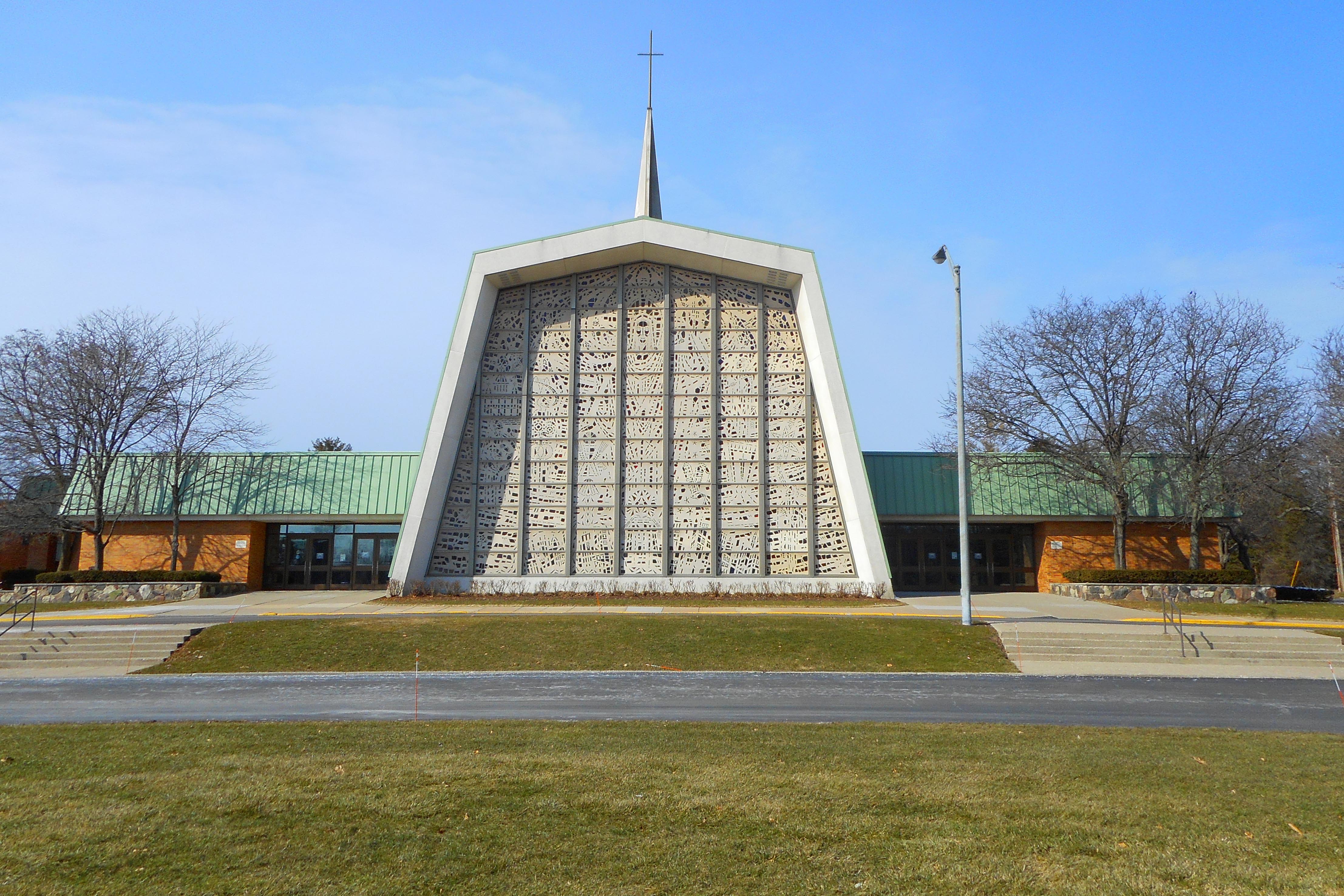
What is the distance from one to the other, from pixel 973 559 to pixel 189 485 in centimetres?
3081

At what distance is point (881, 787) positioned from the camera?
305 inches

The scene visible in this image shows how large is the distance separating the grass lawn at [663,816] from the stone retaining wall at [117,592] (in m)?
21.9

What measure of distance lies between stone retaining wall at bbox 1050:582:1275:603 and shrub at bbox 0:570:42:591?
40124 millimetres

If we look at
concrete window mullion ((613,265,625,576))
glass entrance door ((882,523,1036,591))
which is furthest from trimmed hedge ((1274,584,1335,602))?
concrete window mullion ((613,265,625,576))

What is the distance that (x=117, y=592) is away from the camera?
29.6 m

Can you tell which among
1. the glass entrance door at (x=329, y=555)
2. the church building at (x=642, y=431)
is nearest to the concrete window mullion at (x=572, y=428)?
the church building at (x=642, y=431)

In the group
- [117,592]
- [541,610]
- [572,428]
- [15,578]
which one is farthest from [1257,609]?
[15,578]

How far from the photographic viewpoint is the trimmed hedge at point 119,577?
1176 inches

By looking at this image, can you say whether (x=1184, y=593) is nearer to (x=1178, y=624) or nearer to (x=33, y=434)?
(x=1178, y=624)

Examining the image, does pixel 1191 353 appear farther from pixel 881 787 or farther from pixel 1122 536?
pixel 881 787

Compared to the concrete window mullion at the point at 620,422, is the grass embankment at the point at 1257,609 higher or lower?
lower

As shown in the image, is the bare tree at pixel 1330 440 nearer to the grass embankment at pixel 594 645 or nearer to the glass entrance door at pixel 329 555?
the grass embankment at pixel 594 645

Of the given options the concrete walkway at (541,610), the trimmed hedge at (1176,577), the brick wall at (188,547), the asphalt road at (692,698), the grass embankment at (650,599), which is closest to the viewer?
the asphalt road at (692,698)

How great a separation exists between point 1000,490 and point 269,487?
2784 centimetres
